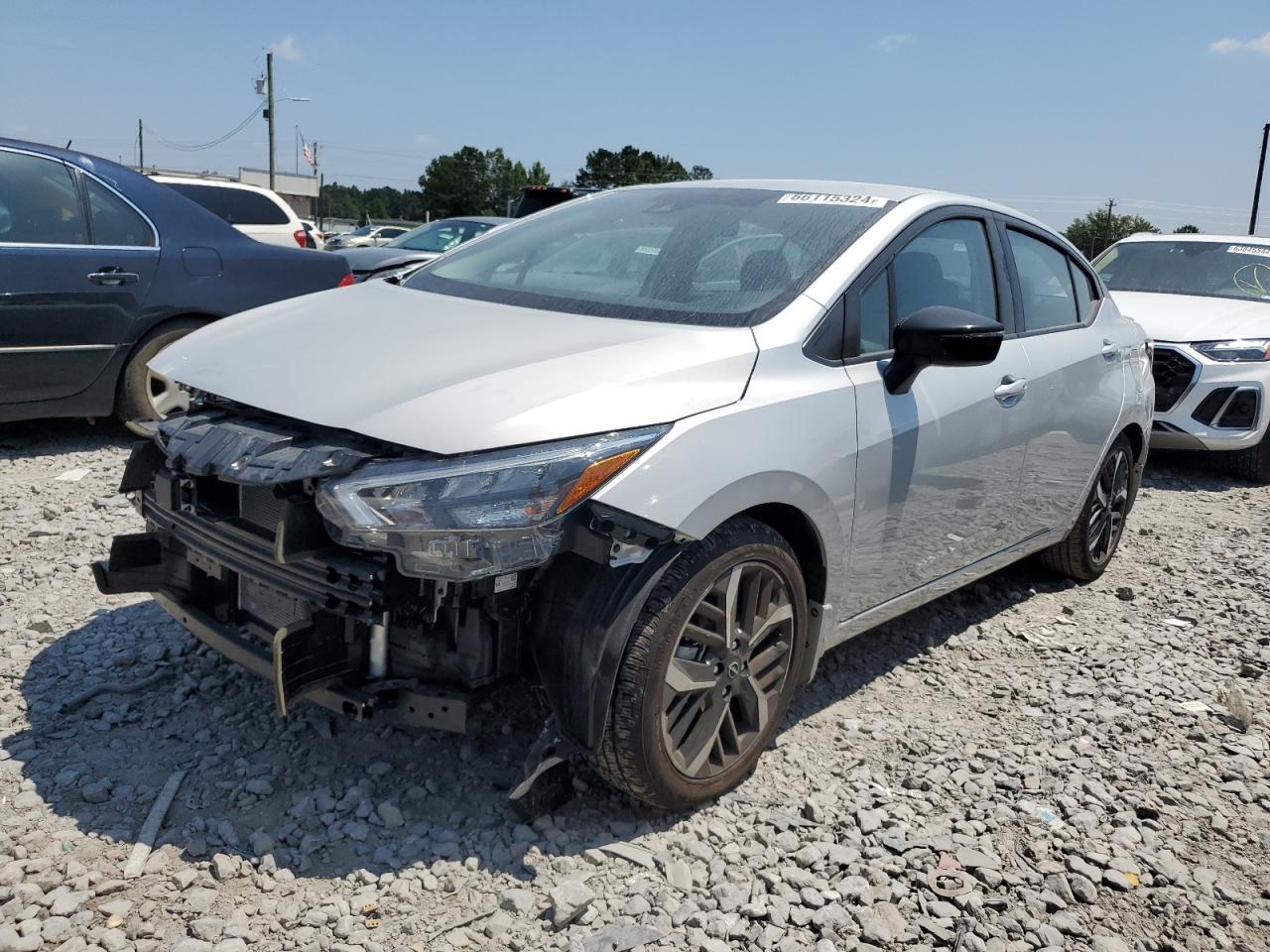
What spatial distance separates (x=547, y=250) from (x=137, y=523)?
2402 mm

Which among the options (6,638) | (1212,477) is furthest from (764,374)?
(1212,477)

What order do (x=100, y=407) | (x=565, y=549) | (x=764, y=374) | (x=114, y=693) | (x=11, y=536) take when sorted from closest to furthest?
(x=565, y=549)
(x=764, y=374)
(x=114, y=693)
(x=11, y=536)
(x=100, y=407)

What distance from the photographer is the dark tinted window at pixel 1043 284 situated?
423cm

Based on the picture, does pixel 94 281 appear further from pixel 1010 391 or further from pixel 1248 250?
pixel 1248 250

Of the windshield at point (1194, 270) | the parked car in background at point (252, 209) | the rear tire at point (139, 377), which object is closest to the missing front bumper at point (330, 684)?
the rear tire at point (139, 377)

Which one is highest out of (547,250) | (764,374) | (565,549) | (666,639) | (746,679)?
(547,250)

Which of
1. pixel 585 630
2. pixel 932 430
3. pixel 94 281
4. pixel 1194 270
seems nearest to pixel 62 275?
pixel 94 281

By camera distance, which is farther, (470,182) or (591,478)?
(470,182)

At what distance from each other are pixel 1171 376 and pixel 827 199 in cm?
511

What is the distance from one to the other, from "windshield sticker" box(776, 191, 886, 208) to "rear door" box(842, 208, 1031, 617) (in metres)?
0.16

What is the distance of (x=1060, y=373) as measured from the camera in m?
4.24

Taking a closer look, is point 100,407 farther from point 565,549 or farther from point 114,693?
point 565,549

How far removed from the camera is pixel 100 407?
592cm

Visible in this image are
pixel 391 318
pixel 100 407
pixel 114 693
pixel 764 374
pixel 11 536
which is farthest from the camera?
pixel 100 407
